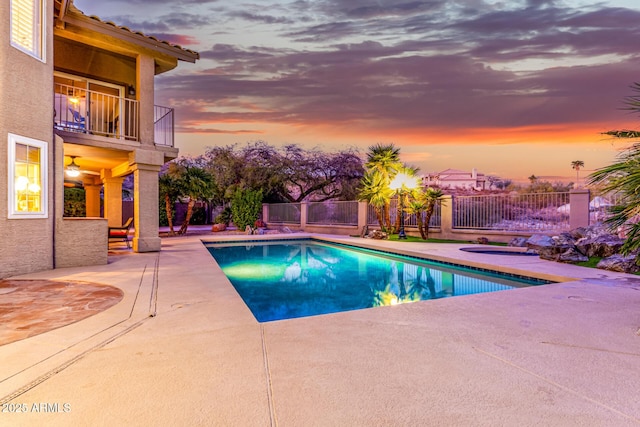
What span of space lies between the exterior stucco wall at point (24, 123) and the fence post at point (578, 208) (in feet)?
44.6

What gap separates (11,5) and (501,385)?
8.93m

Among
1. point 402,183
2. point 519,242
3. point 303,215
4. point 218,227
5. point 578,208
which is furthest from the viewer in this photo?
point 303,215

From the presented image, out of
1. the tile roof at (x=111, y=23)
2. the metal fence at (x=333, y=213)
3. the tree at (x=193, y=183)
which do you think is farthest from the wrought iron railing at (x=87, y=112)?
the metal fence at (x=333, y=213)

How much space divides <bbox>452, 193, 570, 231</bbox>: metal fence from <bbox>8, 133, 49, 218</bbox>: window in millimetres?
12544

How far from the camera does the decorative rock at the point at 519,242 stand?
1092 centimetres

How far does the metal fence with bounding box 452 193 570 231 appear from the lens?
1117 centimetres

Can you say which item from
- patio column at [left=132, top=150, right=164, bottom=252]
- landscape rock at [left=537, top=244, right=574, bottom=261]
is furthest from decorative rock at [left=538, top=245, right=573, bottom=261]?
patio column at [left=132, top=150, right=164, bottom=252]

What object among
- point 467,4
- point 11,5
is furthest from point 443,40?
point 11,5

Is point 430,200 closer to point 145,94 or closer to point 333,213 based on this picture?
point 333,213

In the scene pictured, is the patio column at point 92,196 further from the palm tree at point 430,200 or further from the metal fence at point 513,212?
the metal fence at point 513,212

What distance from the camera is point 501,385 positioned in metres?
2.27

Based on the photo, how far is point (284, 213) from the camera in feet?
71.8

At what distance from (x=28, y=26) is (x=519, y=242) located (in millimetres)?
13340

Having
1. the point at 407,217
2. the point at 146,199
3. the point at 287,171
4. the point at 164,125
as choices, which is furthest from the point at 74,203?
the point at 407,217
